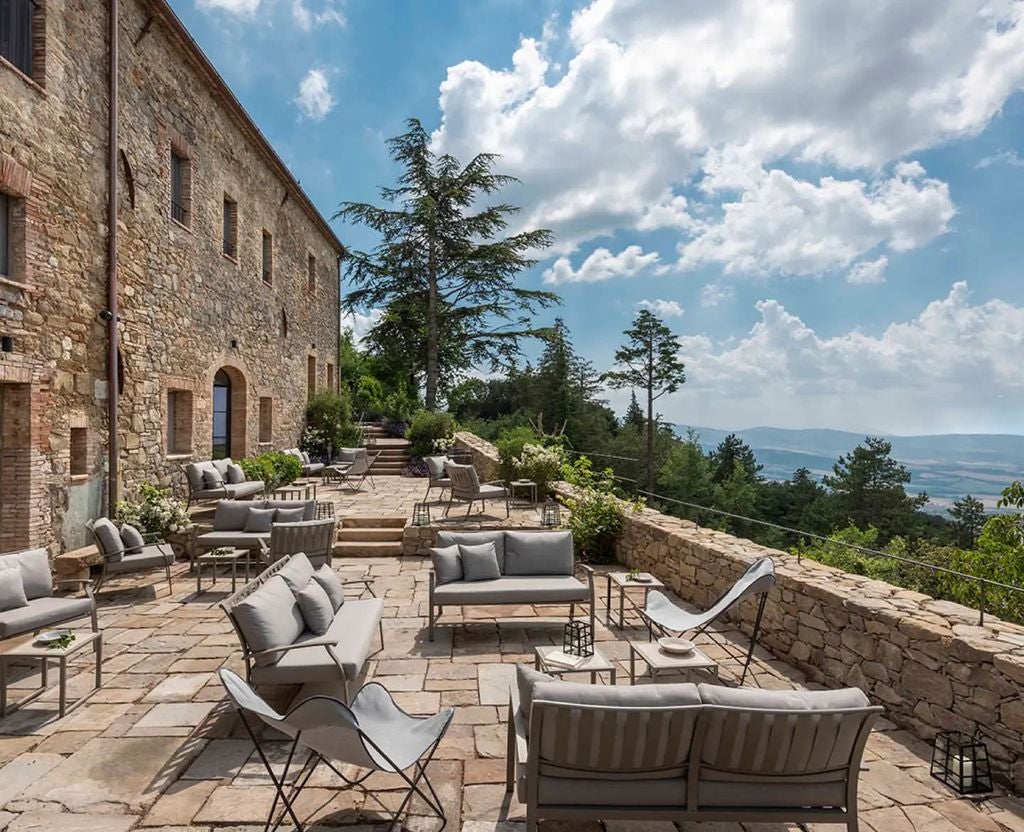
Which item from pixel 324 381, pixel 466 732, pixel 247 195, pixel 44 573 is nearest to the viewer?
pixel 466 732

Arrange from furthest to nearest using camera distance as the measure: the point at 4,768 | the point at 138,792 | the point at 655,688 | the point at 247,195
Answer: the point at 247,195
the point at 4,768
the point at 138,792
the point at 655,688

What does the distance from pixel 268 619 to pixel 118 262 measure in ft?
22.5

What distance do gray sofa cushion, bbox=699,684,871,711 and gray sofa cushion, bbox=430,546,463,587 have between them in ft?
10.8

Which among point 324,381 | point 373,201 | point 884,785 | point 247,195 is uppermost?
point 373,201

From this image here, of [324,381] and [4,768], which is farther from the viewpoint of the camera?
[324,381]

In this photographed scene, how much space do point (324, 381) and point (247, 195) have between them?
23.6 ft

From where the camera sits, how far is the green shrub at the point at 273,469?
11289 millimetres

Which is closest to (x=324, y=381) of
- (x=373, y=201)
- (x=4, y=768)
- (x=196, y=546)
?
(x=373, y=201)

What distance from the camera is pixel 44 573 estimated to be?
472cm

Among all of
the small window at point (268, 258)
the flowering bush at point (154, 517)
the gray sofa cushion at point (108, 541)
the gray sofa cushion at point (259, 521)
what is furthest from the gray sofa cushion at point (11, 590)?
the small window at point (268, 258)

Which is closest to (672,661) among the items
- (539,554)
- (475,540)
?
(539,554)

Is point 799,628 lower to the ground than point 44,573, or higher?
lower

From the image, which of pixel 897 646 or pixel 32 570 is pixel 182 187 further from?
pixel 897 646

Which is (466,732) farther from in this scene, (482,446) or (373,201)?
(373,201)
